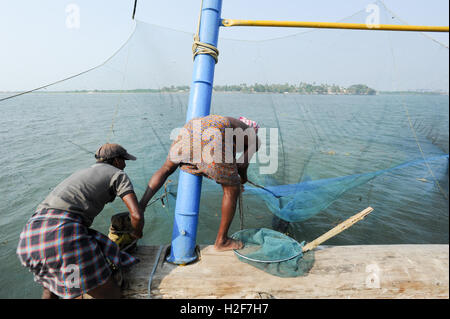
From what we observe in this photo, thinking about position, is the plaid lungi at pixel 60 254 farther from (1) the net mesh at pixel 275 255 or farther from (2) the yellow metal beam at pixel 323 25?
(2) the yellow metal beam at pixel 323 25

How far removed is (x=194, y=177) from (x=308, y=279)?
51.2 inches

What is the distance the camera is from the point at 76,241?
1588mm

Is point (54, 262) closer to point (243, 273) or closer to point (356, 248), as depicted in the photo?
point (243, 273)

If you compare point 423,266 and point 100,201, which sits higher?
point 100,201

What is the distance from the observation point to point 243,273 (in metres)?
1.93

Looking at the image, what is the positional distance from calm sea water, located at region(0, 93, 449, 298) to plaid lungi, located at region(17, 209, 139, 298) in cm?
196

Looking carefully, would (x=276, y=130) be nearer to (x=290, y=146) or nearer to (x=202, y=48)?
(x=290, y=146)

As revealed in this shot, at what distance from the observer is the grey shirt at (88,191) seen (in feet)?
5.49

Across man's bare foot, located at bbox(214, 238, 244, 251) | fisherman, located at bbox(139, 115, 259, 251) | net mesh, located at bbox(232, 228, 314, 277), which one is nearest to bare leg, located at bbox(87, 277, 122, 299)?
fisherman, located at bbox(139, 115, 259, 251)

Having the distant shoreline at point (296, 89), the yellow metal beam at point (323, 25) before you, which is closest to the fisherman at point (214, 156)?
the yellow metal beam at point (323, 25)

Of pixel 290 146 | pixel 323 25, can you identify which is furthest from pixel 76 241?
pixel 290 146

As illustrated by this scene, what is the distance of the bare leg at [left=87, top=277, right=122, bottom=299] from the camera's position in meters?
1.65
